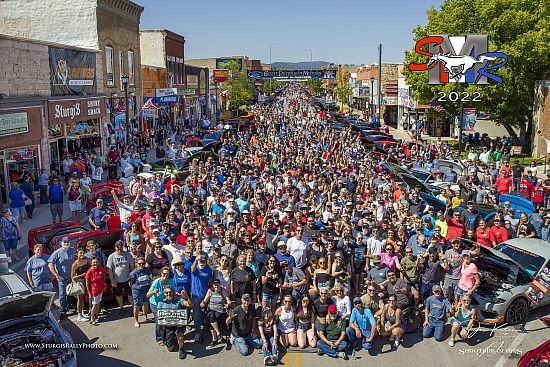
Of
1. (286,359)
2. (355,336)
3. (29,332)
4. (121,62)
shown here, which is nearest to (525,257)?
(355,336)

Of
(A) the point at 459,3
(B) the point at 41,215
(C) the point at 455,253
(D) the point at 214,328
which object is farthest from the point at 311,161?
A: (A) the point at 459,3

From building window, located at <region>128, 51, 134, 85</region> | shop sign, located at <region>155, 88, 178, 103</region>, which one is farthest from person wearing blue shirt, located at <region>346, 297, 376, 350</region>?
shop sign, located at <region>155, 88, 178, 103</region>

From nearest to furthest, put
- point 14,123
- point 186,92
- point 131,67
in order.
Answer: point 14,123, point 131,67, point 186,92

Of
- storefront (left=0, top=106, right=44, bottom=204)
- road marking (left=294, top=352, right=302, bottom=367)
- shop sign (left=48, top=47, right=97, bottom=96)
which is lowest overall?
road marking (left=294, top=352, right=302, bottom=367)

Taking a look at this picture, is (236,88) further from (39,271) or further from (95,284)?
(95,284)

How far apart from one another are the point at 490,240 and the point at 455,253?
2.36 meters

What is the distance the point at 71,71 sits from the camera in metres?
26.7

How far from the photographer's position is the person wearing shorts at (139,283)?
32.4ft

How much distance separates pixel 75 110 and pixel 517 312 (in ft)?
74.0

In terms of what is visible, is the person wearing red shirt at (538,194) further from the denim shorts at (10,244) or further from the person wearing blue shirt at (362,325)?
the denim shorts at (10,244)

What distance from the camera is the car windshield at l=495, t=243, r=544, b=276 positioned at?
10.9 metres

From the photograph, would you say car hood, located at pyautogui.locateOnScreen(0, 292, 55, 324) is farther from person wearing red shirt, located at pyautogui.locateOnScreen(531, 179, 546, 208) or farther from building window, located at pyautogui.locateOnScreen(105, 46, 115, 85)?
building window, located at pyautogui.locateOnScreen(105, 46, 115, 85)

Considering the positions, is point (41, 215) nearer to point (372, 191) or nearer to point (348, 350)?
point (372, 191)

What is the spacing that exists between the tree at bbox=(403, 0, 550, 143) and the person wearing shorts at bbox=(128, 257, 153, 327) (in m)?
26.6
